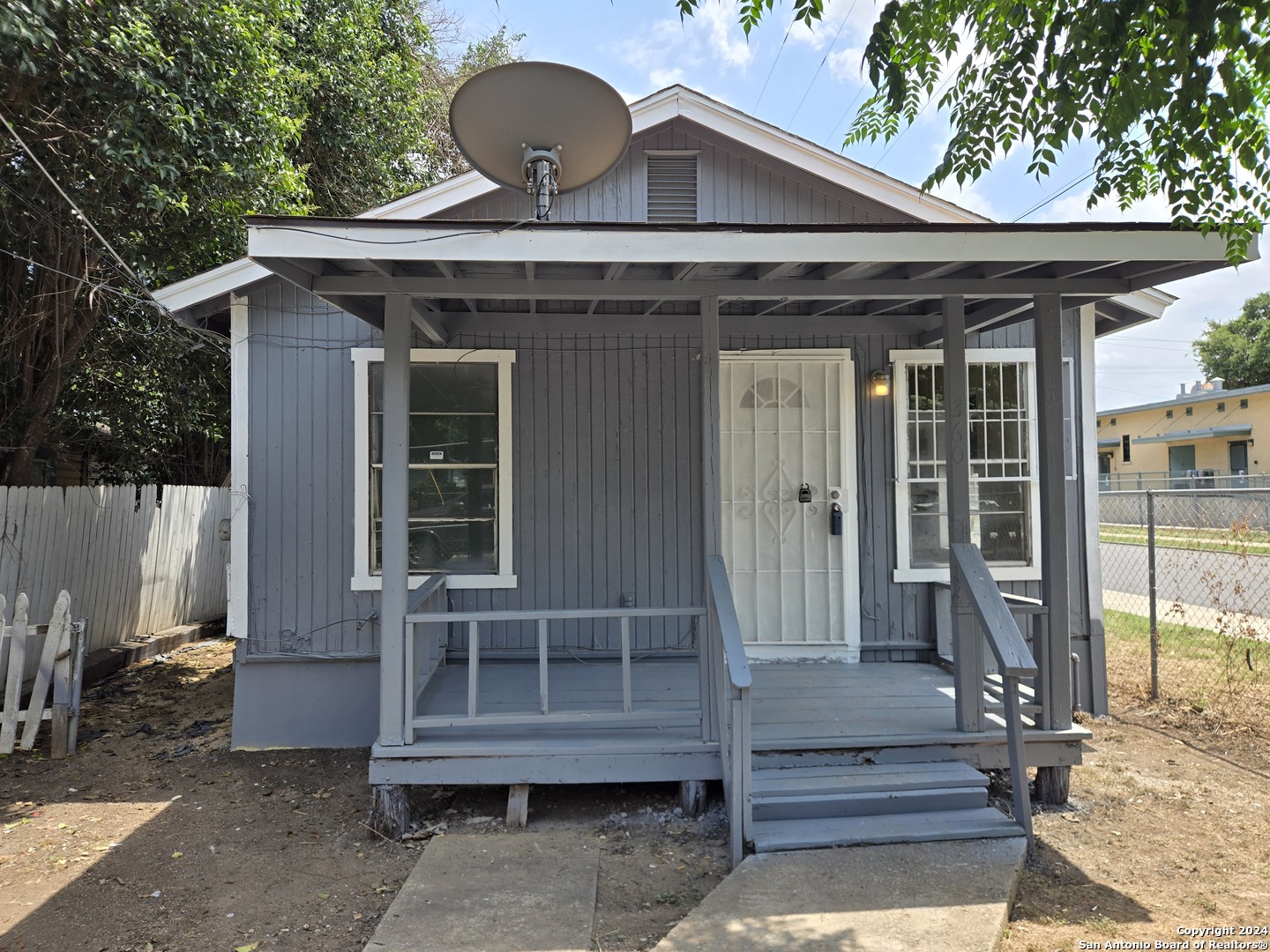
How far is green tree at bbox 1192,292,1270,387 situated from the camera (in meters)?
38.2

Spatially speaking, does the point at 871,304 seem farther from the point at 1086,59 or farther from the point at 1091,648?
the point at 1091,648

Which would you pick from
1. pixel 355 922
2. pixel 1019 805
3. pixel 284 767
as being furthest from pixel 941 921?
pixel 284 767

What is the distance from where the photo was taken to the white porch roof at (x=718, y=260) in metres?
3.84

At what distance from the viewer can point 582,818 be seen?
4625mm

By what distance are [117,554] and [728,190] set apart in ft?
24.1

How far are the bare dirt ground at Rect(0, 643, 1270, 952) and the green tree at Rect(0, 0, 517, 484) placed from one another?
3787 mm

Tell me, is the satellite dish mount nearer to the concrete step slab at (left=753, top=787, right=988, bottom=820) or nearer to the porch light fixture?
the porch light fixture

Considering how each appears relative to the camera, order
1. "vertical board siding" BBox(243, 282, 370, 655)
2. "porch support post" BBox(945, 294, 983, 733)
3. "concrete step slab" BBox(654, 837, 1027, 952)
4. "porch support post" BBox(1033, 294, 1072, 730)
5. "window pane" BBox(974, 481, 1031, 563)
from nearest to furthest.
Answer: "concrete step slab" BBox(654, 837, 1027, 952) → "porch support post" BBox(1033, 294, 1072, 730) → "porch support post" BBox(945, 294, 983, 733) → "vertical board siding" BBox(243, 282, 370, 655) → "window pane" BBox(974, 481, 1031, 563)

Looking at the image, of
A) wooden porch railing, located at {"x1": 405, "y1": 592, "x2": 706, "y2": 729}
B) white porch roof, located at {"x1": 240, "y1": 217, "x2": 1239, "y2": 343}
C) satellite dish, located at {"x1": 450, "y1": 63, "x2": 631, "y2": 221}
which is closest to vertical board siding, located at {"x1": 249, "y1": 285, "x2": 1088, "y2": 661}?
white porch roof, located at {"x1": 240, "y1": 217, "x2": 1239, "y2": 343}

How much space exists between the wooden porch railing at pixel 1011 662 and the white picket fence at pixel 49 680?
19.8 ft

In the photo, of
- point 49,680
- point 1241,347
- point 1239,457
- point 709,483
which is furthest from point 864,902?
point 1241,347

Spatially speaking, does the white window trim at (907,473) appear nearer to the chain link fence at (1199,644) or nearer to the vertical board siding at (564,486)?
the vertical board siding at (564,486)

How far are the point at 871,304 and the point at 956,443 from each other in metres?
1.32

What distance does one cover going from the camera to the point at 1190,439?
95.0 feet
